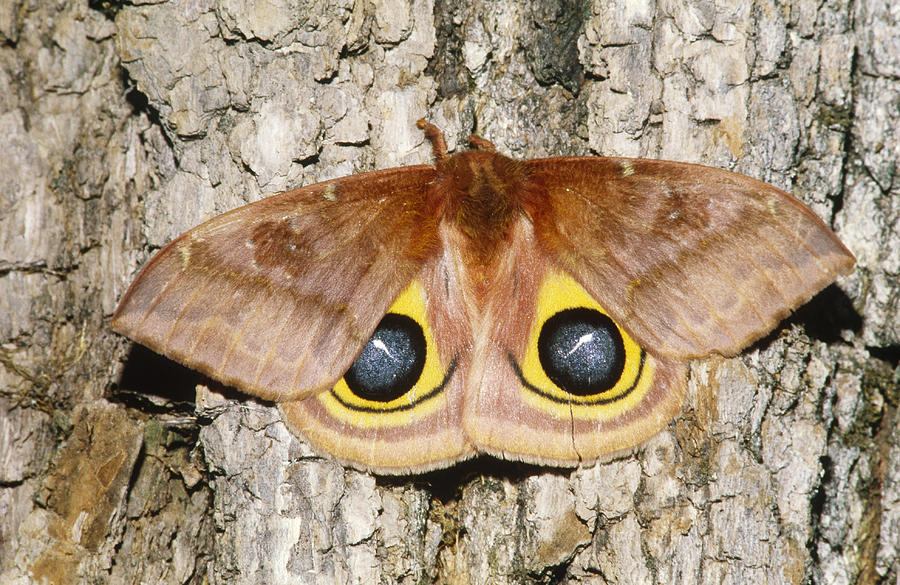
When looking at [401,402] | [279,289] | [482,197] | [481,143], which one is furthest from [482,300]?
[279,289]

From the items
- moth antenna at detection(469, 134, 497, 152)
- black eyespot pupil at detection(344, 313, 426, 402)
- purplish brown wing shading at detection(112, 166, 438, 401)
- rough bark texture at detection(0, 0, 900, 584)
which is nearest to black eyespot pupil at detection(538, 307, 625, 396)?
rough bark texture at detection(0, 0, 900, 584)

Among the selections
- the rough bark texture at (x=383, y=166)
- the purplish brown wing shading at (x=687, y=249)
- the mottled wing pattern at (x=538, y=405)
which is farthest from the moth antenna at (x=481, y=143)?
the mottled wing pattern at (x=538, y=405)

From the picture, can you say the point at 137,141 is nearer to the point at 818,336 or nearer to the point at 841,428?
the point at 818,336

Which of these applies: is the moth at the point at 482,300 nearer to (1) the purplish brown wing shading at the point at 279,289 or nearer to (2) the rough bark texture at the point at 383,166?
(1) the purplish brown wing shading at the point at 279,289

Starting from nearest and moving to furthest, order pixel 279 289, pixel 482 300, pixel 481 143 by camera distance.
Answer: pixel 279 289, pixel 482 300, pixel 481 143

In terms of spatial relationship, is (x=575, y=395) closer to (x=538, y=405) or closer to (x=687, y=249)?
(x=538, y=405)

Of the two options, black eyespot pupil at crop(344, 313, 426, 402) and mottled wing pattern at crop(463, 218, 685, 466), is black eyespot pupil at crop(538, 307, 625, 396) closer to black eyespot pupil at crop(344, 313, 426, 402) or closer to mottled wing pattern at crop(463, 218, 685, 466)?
mottled wing pattern at crop(463, 218, 685, 466)
